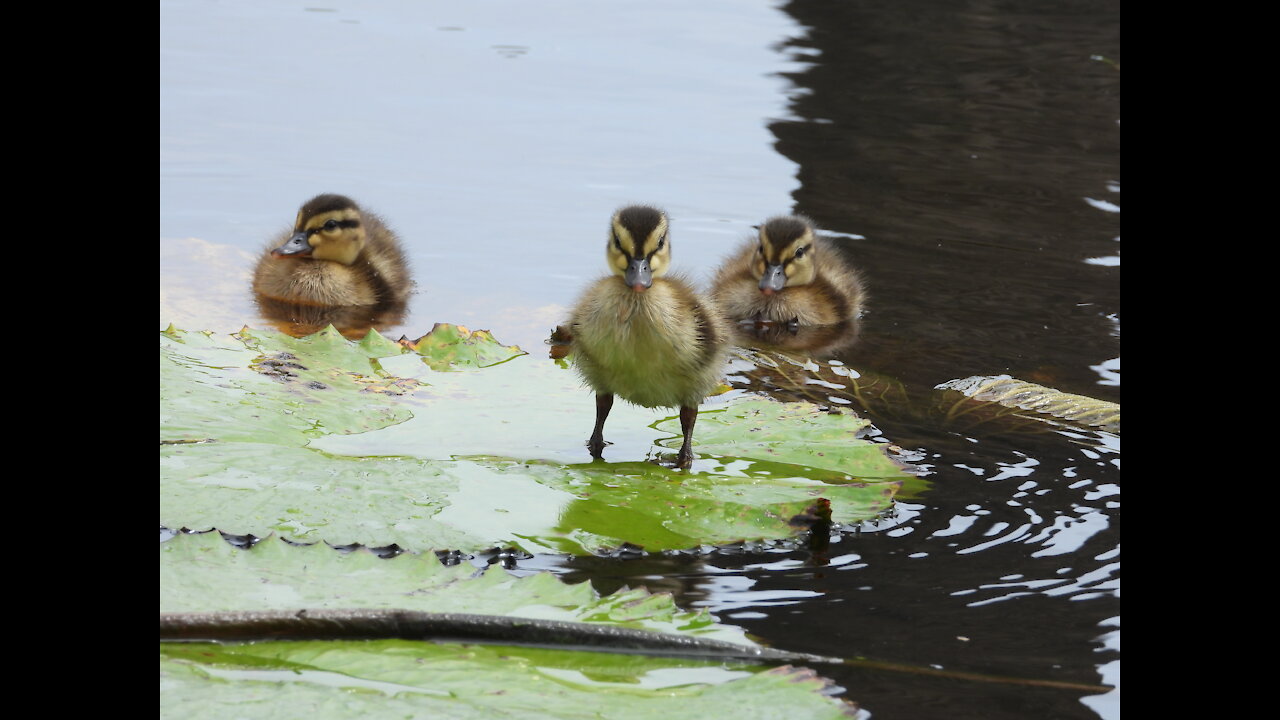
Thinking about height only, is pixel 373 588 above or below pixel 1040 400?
below

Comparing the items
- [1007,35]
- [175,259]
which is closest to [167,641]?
[175,259]

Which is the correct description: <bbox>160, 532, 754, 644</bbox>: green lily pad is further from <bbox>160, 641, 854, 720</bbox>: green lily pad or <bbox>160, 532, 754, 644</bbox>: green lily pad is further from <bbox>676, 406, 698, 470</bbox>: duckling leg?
<bbox>676, 406, 698, 470</bbox>: duckling leg

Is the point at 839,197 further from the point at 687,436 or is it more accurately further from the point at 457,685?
the point at 457,685

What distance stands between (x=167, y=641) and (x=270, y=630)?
0.19 meters

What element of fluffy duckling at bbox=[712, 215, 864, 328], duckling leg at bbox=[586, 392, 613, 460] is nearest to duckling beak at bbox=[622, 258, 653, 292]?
duckling leg at bbox=[586, 392, 613, 460]

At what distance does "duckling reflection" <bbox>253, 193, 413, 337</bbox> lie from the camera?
662 centimetres

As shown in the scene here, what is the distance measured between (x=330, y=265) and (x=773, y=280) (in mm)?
2073

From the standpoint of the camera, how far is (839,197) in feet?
27.6

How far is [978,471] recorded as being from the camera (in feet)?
14.4

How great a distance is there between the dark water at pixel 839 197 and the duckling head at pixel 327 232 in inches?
14.5

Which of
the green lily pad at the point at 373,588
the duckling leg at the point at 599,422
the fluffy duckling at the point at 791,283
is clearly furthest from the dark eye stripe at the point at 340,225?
the green lily pad at the point at 373,588

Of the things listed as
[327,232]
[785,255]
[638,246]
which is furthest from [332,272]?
[638,246]

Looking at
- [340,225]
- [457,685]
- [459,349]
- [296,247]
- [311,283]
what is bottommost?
[457,685]

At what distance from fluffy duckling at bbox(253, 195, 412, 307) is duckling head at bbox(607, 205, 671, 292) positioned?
7.68 feet
